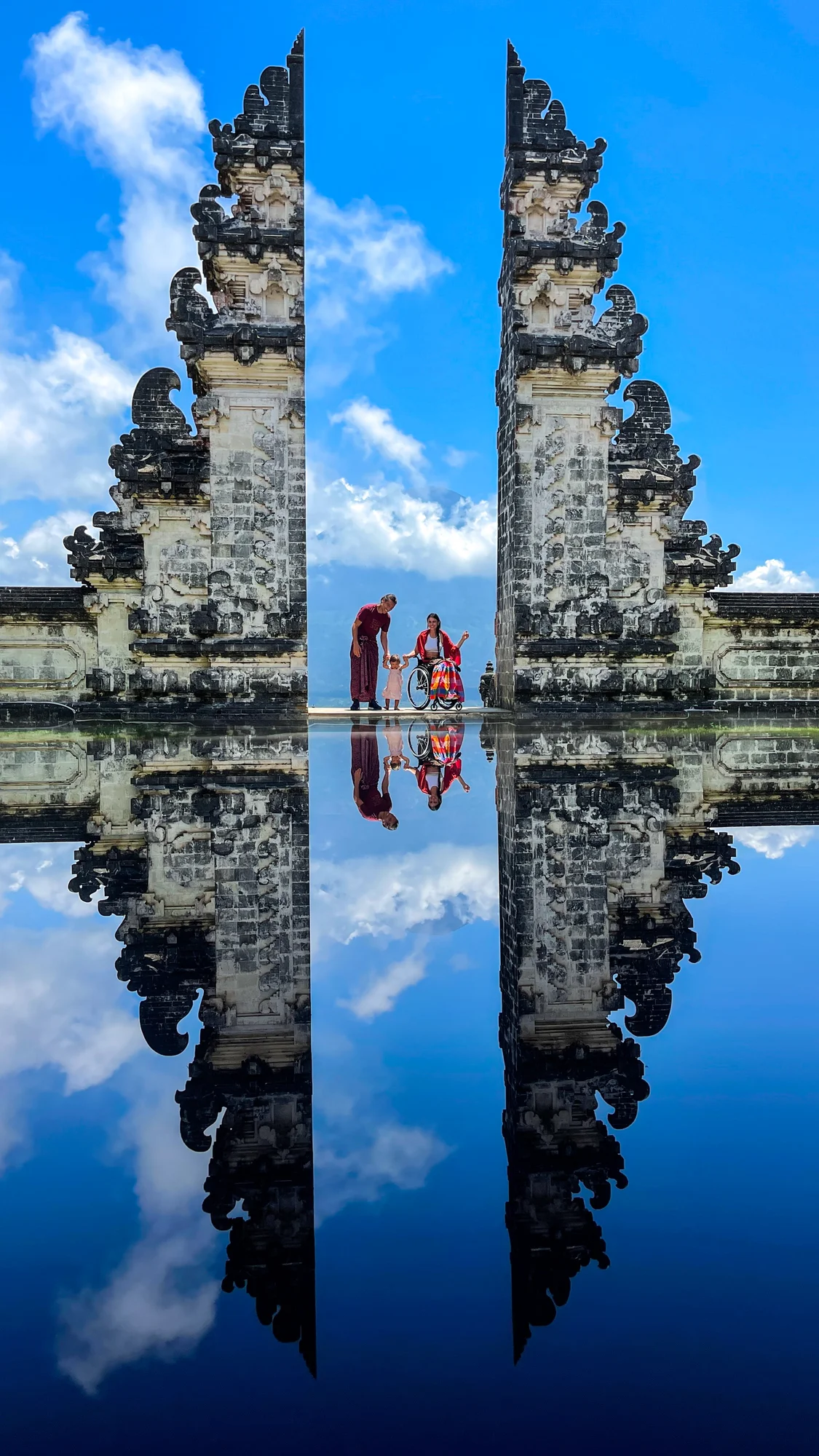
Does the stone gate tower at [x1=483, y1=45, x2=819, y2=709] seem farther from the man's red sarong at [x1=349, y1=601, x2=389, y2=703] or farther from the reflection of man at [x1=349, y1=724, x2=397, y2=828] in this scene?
the reflection of man at [x1=349, y1=724, x2=397, y2=828]

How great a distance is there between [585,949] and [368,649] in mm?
14213

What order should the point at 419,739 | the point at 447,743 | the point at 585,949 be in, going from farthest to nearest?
1. the point at 419,739
2. the point at 447,743
3. the point at 585,949

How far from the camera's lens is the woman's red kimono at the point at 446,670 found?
1698cm

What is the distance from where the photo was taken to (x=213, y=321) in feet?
48.3

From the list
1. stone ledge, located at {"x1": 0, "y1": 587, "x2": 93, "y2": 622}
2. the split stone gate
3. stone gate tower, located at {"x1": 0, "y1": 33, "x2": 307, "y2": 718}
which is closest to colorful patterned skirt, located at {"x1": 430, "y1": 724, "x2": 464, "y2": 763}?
the split stone gate

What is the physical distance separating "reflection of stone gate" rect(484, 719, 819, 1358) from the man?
29.7ft

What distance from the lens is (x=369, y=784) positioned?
24.3 ft

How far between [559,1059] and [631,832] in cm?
288

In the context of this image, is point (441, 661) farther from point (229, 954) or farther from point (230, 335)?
point (229, 954)

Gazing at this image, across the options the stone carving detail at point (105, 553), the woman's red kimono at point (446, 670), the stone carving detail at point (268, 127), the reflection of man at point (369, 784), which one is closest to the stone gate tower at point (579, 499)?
the woman's red kimono at point (446, 670)

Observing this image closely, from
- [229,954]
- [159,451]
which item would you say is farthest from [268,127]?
[229,954]

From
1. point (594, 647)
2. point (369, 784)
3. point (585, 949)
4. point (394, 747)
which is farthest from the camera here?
point (594, 647)

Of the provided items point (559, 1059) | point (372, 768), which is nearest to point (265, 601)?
point (372, 768)

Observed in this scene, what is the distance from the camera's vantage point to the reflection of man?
573cm
